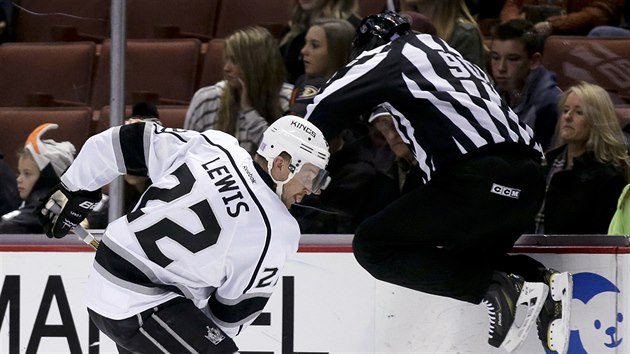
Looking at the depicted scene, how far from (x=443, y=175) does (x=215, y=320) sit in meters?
0.87

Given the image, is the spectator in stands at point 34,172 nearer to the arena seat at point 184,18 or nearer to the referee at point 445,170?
A: the arena seat at point 184,18

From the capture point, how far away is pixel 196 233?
296cm

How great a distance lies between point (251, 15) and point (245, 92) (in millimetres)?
373

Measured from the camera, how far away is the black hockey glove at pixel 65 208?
329 centimetres

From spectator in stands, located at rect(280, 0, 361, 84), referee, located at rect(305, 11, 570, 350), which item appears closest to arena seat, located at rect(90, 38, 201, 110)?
spectator in stands, located at rect(280, 0, 361, 84)

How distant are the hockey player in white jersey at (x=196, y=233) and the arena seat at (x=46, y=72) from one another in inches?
47.8

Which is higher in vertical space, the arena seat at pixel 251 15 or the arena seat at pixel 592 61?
the arena seat at pixel 592 61

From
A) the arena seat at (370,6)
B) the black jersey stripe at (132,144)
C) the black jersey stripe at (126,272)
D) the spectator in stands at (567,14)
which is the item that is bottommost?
the black jersey stripe at (126,272)

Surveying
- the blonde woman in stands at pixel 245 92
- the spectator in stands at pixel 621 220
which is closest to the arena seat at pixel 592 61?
the spectator in stands at pixel 621 220

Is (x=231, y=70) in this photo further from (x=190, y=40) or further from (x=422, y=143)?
(x=422, y=143)

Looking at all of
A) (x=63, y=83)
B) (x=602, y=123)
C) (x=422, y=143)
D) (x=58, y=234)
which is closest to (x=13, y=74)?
(x=63, y=83)

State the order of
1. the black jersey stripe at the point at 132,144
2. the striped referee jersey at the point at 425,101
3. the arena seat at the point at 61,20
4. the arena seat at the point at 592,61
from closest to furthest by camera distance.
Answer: the black jersey stripe at the point at 132,144, the striped referee jersey at the point at 425,101, the arena seat at the point at 592,61, the arena seat at the point at 61,20

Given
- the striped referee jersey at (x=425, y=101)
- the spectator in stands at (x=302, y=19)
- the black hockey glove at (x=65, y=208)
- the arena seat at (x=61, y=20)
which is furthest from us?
the spectator in stands at (x=302, y=19)

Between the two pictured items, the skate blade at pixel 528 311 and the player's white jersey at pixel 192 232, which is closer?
the player's white jersey at pixel 192 232
